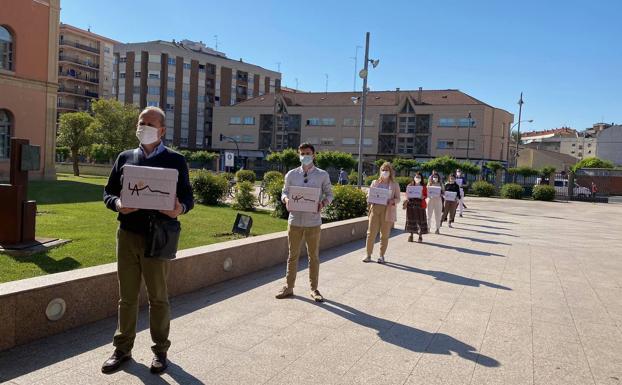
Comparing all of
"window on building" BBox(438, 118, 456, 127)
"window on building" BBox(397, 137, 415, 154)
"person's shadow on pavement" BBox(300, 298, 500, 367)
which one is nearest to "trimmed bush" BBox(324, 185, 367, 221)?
"person's shadow on pavement" BBox(300, 298, 500, 367)

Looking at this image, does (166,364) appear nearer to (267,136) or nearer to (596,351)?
(596,351)

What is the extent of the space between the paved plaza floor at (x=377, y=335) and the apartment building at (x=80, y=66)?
87.3m

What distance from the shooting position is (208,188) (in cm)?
1831

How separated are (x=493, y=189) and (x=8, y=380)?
43.8 m

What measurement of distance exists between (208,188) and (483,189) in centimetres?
3098

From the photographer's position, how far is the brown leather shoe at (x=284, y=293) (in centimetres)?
643

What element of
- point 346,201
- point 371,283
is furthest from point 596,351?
point 346,201

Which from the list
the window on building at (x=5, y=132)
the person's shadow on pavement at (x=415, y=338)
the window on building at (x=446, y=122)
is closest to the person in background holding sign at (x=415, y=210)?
the person's shadow on pavement at (x=415, y=338)

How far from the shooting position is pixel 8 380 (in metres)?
3.71

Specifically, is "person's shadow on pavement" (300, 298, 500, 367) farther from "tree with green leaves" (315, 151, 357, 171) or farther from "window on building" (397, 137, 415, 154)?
"window on building" (397, 137, 415, 154)

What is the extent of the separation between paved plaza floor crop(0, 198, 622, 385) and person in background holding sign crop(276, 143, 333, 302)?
26 cm

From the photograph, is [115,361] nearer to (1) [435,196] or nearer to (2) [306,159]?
(2) [306,159]

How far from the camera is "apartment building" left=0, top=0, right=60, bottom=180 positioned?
25.3 meters

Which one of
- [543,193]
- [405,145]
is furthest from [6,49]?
[405,145]
